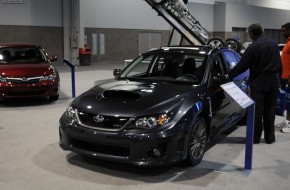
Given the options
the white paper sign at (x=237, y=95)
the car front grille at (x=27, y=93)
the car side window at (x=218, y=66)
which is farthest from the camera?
the car front grille at (x=27, y=93)

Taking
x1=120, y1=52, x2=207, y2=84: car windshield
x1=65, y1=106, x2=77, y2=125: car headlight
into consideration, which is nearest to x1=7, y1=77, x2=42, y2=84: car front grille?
x1=120, y1=52, x2=207, y2=84: car windshield

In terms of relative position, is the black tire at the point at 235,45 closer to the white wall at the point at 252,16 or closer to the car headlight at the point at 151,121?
the car headlight at the point at 151,121

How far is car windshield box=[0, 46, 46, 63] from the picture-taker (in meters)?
8.55

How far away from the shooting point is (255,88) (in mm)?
5297

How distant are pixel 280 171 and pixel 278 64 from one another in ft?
5.51

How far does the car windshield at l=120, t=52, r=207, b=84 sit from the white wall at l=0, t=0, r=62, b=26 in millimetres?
13307

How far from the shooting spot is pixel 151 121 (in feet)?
12.8

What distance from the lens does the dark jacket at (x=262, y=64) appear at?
5117mm

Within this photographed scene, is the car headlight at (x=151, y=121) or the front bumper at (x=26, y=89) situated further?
the front bumper at (x=26, y=89)

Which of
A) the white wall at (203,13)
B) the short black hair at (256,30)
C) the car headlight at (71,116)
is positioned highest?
the white wall at (203,13)

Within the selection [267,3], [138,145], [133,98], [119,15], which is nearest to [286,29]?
[133,98]

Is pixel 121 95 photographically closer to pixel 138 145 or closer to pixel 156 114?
pixel 156 114

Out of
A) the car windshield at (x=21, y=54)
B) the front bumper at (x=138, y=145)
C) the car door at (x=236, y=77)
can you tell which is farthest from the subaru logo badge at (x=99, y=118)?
the car windshield at (x=21, y=54)

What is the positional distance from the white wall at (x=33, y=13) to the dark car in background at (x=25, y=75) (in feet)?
29.6
